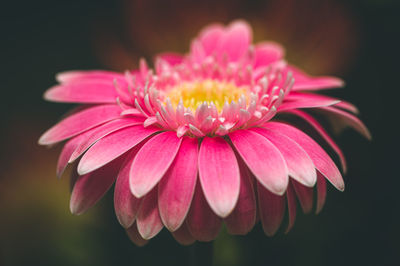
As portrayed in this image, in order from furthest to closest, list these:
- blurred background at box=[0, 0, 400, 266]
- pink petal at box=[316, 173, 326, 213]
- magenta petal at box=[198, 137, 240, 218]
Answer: blurred background at box=[0, 0, 400, 266] → pink petal at box=[316, 173, 326, 213] → magenta petal at box=[198, 137, 240, 218]

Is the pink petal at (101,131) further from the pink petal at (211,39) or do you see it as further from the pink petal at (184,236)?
the pink petal at (211,39)

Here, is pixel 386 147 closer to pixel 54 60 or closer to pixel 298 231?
pixel 298 231

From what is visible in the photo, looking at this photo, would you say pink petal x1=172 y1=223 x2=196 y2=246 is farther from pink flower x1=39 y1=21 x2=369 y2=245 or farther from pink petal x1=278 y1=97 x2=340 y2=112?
pink petal x1=278 y1=97 x2=340 y2=112

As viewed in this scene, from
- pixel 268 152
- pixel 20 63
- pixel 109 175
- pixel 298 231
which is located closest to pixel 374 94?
pixel 298 231

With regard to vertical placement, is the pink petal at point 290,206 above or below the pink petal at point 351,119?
below

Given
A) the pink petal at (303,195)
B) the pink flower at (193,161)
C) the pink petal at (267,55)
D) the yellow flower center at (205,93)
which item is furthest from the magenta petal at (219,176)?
the pink petal at (267,55)

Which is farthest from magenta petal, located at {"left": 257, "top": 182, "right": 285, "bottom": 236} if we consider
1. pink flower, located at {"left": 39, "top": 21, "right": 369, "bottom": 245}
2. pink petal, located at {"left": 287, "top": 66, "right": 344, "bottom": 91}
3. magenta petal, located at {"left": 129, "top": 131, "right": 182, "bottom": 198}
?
pink petal, located at {"left": 287, "top": 66, "right": 344, "bottom": 91}

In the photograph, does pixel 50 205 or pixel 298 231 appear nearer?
pixel 298 231
